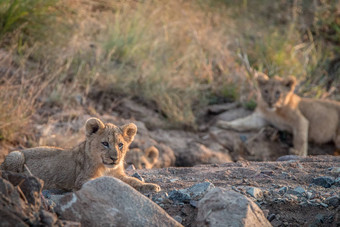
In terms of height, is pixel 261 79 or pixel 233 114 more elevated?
pixel 261 79

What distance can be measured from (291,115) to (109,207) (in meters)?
6.95

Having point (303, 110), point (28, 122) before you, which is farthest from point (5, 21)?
point (303, 110)

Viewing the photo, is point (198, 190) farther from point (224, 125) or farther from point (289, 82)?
point (289, 82)

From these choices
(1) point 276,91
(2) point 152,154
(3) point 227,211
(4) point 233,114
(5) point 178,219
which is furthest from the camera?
→ (4) point 233,114

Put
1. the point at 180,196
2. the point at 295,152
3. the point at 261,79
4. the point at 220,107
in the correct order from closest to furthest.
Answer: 1. the point at 180,196
2. the point at 295,152
3. the point at 261,79
4. the point at 220,107

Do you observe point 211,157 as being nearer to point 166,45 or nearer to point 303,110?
point 303,110

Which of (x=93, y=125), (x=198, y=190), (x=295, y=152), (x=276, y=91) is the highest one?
(x=93, y=125)

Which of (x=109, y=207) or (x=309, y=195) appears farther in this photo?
(x=309, y=195)

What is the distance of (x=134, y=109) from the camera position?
10203 mm

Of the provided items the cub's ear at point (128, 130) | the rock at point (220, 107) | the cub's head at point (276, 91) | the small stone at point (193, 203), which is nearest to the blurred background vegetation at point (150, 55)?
the rock at point (220, 107)

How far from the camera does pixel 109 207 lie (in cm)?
392

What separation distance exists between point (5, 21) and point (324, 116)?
6.31m

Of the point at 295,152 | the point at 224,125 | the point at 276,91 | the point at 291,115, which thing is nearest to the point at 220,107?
the point at 224,125

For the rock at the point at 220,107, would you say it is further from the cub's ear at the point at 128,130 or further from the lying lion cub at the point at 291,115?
the cub's ear at the point at 128,130
